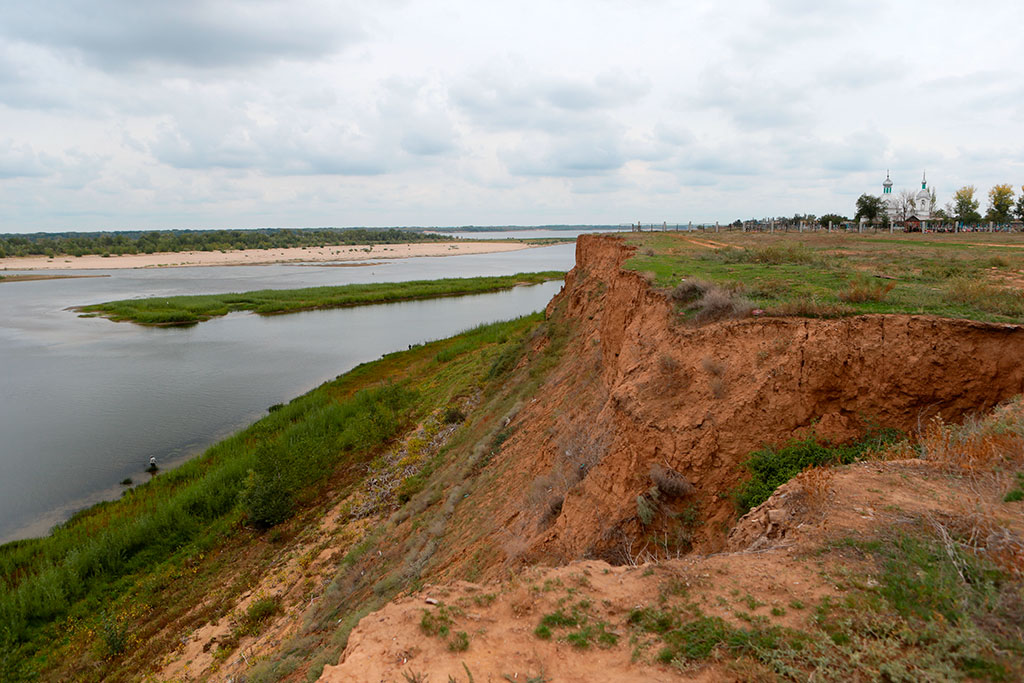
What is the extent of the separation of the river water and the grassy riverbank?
2069 mm

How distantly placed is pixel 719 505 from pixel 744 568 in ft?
8.13

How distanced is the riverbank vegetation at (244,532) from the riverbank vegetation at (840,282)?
Answer: 6.87m

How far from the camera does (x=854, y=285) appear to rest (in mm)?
9188

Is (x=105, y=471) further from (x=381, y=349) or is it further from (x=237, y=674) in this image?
(x=381, y=349)

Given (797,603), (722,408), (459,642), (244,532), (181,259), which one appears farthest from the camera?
(181,259)

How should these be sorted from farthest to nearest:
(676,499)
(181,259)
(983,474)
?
(181,259) → (676,499) → (983,474)

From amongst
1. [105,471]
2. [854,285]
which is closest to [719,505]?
[854,285]

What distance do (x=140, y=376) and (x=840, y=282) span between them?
34.8 m

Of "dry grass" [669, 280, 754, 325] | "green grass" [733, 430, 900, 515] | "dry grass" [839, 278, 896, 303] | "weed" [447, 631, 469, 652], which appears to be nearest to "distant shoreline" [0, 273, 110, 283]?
"dry grass" [669, 280, 754, 325]

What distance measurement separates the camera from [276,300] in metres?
54.1

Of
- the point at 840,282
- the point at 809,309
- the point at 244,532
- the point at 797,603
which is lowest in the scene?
the point at 244,532

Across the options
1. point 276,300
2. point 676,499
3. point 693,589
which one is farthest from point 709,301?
point 276,300

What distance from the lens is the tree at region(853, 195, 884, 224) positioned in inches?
1606

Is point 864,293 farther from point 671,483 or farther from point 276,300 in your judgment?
point 276,300
